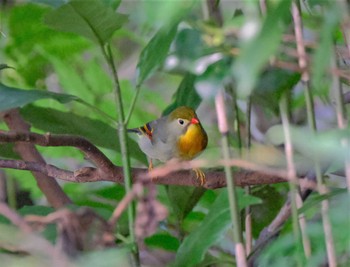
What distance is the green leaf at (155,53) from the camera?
725mm

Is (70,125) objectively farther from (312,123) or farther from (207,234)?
(312,123)

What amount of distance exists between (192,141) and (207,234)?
65 cm

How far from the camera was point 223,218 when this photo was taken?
2.68ft

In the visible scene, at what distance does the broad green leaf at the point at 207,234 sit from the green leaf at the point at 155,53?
6.8 inches

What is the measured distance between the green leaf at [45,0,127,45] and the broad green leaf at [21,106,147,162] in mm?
189

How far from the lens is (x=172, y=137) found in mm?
1509

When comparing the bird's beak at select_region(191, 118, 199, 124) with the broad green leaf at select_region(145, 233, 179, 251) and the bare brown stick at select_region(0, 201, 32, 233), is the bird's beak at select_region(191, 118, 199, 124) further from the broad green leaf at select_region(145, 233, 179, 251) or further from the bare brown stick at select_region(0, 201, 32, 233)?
the bare brown stick at select_region(0, 201, 32, 233)

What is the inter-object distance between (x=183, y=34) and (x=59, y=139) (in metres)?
0.26

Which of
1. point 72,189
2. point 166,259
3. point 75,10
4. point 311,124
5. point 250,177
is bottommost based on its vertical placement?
Result: point 166,259

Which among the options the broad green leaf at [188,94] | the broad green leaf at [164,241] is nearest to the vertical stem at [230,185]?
the broad green leaf at [188,94]

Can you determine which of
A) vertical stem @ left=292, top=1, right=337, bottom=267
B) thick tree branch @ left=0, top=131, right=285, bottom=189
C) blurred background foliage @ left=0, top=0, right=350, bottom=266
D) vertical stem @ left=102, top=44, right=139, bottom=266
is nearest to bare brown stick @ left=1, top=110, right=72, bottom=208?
blurred background foliage @ left=0, top=0, right=350, bottom=266

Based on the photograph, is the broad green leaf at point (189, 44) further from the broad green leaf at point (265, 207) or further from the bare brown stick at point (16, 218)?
the broad green leaf at point (265, 207)

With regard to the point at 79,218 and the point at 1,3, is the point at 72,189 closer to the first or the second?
the point at 1,3

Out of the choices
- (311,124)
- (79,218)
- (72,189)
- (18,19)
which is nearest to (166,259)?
(72,189)
